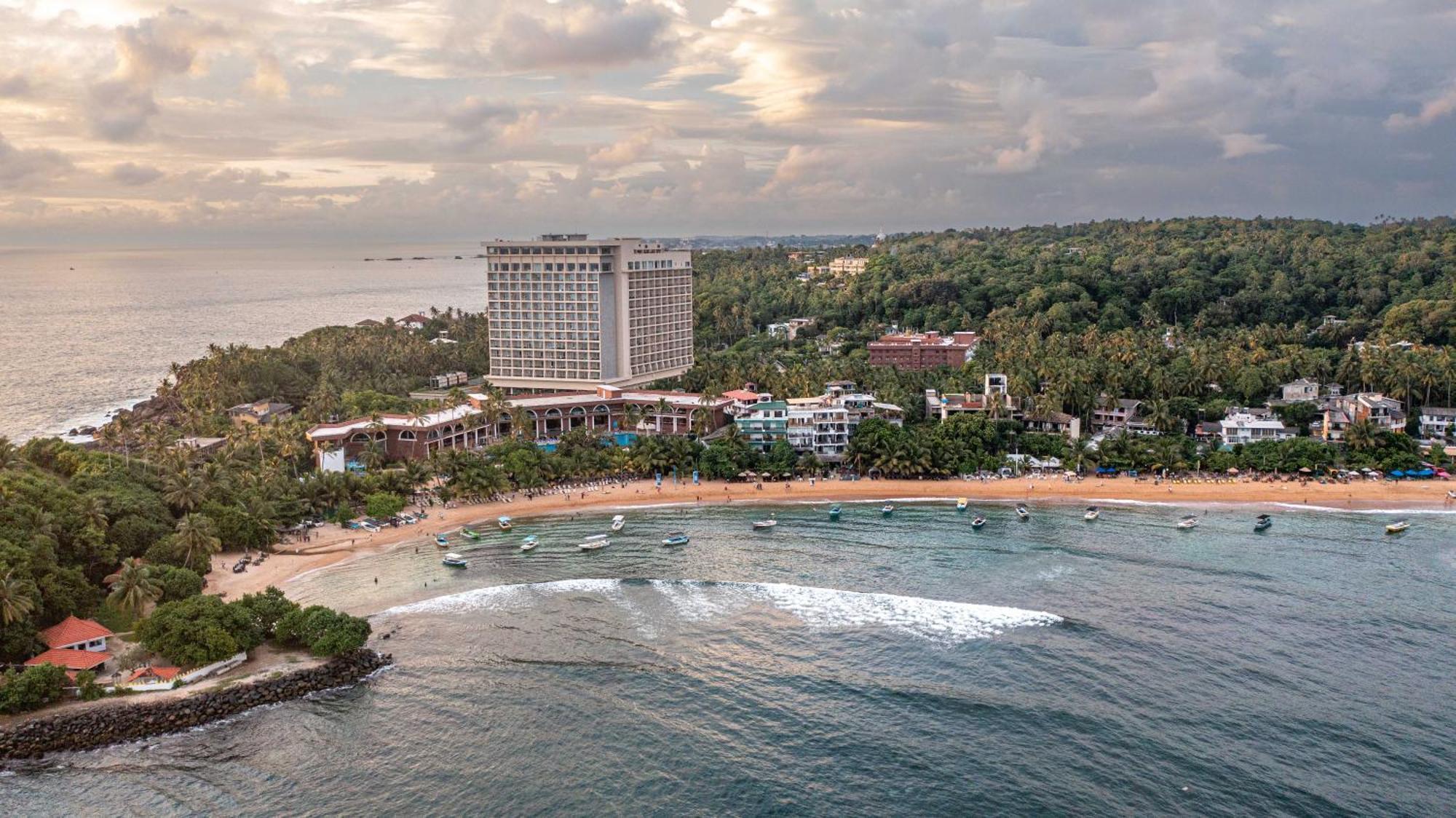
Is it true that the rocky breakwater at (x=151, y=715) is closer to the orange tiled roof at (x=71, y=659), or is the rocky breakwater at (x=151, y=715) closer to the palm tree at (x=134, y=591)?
the orange tiled roof at (x=71, y=659)

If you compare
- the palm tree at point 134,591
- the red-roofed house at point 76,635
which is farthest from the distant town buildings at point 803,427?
the red-roofed house at point 76,635

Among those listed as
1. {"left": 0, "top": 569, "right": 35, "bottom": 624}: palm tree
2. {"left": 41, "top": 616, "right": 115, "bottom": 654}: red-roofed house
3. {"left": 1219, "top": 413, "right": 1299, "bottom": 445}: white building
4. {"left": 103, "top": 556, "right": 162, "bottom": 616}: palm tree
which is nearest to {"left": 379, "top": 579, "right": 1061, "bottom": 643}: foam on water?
{"left": 103, "top": 556, "right": 162, "bottom": 616}: palm tree

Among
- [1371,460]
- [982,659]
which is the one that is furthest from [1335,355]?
[982,659]

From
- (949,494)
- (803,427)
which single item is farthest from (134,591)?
(949,494)

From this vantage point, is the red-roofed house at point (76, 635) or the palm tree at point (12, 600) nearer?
the palm tree at point (12, 600)

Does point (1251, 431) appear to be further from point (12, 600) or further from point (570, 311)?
point (12, 600)

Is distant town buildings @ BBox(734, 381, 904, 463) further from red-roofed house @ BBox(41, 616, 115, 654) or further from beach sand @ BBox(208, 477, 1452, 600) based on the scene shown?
red-roofed house @ BBox(41, 616, 115, 654)
